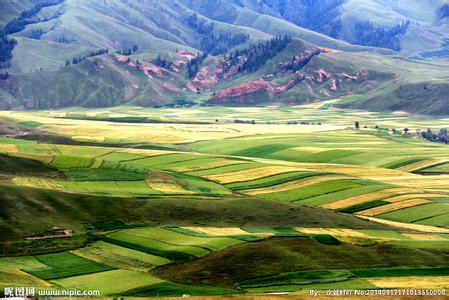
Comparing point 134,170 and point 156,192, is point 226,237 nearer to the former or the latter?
point 156,192

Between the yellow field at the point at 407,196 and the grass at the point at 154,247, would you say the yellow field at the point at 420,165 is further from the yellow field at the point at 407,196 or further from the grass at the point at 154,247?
the grass at the point at 154,247

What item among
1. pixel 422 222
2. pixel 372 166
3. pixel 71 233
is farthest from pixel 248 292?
pixel 372 166

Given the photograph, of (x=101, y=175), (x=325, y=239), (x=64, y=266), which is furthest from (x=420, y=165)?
(x=64, y=266)

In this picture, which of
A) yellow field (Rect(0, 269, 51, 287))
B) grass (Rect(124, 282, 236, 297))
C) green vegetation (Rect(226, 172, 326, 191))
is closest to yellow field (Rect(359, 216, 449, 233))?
green vegetation (Rect(226, 172, 326, 191))

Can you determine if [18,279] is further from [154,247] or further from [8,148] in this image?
[8,148]

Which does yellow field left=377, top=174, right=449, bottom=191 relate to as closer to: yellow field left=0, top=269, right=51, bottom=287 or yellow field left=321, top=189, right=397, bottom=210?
yellow field left=321, top=189, right=397, bottom=210

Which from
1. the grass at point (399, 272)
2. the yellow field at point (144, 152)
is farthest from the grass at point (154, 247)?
the yellow field at point (144, 152)
